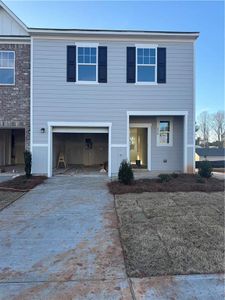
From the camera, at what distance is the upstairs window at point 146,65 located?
12195 millimetres

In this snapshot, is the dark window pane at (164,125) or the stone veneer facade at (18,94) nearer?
the stone veneer facade at (18,94)

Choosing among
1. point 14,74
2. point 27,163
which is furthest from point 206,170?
point 14,74

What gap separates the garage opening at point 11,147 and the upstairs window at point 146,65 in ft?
31.4

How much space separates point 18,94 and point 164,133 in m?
7.27

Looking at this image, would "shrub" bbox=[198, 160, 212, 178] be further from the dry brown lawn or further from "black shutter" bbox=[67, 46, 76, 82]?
"black shutter" bbox=[67, 46, 76, 82]

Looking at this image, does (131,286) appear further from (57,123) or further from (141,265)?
(57,123)

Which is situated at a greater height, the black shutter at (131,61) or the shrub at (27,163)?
the black shutter at (131,61)

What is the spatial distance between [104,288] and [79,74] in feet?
34.2

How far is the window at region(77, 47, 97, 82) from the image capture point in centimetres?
1202

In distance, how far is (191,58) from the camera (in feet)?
40.5

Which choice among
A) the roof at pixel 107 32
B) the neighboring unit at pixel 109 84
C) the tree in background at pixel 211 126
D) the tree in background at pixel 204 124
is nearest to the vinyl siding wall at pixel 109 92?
the neighboring unit at pixel 109 84

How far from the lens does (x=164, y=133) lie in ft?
43.5

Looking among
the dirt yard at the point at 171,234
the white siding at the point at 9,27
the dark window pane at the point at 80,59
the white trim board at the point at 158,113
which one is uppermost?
the white siding at the point at 9,27

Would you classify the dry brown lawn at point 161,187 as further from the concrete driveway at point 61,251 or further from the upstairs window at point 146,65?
the upstairs window at point 146,65
